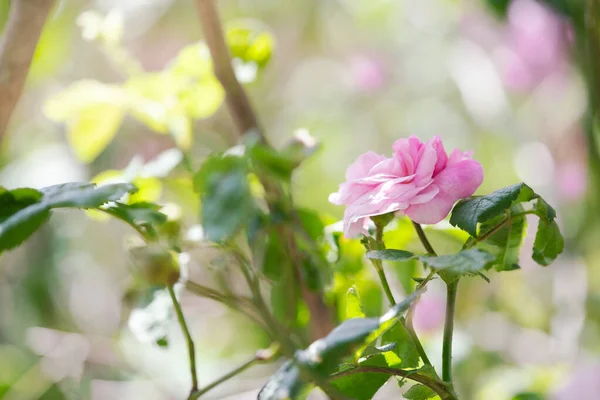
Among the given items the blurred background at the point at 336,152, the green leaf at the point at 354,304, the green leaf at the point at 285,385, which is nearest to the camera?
the green leaf at the point at 285,385

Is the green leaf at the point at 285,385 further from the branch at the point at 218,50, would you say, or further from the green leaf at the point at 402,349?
the branch at the point at 218,50

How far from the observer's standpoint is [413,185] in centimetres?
32

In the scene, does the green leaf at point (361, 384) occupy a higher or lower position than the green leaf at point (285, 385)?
lower

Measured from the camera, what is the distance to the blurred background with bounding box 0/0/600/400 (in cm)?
91

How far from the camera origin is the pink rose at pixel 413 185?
12.5 inches

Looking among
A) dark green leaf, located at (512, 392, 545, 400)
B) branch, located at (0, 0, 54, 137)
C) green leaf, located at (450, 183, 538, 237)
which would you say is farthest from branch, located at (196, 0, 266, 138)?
dark green leaf, located at (512, 392, 545, 400)

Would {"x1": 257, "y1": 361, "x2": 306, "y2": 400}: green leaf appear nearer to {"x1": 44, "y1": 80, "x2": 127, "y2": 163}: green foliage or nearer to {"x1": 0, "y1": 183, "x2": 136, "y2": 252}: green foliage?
{"x1": 0, "y1": 183, "x2": 136, "y2": 252}: green foliage

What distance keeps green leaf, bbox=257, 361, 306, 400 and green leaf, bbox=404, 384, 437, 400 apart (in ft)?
0.31

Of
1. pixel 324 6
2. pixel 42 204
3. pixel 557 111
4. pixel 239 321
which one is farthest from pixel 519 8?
pixel 42 204

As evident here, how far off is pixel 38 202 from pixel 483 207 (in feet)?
0.70

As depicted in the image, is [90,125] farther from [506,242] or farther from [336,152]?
[336,152]

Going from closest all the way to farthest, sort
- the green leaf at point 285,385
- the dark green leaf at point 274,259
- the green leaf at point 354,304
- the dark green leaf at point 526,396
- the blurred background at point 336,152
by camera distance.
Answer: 1. the green leaf at point 285,385
2. the green leaf at point 354,304
3. the dark green leaf at point 274,259
4. the dark green leaf at point 526,396
5. the blurred background at point 336,152

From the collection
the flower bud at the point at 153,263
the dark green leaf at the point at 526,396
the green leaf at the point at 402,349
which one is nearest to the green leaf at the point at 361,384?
the green leaf at the point at 402,349

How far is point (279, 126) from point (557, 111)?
65 cm
